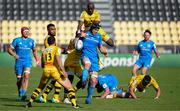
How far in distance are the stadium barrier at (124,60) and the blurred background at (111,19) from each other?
109 inches

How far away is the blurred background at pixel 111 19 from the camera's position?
46000 mm

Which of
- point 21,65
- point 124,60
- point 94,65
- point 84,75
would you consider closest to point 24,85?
point 21,65

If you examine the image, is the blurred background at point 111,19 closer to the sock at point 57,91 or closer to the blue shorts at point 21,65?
the blue shorts at point 21,65

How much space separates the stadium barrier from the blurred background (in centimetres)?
A: 278

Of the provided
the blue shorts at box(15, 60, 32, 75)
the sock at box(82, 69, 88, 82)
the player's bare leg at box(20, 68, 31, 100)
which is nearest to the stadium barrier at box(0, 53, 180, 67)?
the blue shorts at box(15, 60, 32, 75)

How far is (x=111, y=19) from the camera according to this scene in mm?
48125

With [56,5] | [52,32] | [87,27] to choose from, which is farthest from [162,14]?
[52,32]

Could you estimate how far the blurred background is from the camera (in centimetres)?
4600

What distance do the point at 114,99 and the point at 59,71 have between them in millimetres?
3531

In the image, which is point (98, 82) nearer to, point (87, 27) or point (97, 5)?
point (87, 27)

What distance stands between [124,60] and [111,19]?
24.9 feet

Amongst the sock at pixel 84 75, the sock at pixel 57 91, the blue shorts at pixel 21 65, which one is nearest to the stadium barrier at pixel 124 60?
the blue shorts at pixel 21 65

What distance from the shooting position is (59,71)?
48.1 ft

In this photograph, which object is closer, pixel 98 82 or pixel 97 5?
pixel 98 82
